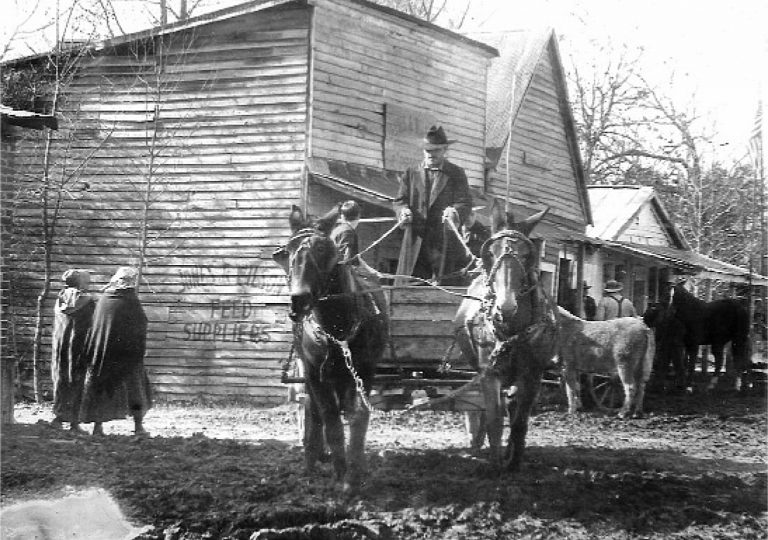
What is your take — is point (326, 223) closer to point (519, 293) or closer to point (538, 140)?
point (519, 293)

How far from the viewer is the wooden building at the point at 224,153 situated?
7211mm

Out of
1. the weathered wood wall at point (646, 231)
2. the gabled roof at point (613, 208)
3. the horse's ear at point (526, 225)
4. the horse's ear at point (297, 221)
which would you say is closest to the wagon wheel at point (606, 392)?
the weathered wood wall at point (646, 231)

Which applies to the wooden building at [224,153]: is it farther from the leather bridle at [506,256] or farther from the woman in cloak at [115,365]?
the leather bridle at [506,256]

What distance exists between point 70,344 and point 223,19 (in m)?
4.15

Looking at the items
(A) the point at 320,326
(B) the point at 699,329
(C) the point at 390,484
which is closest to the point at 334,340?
(A) the point at 320,326

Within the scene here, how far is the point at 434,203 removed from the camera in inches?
254

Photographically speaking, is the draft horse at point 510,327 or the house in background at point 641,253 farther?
the house in background at point 641,253

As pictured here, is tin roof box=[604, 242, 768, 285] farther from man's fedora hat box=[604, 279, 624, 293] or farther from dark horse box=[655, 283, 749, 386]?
man's fedora hat box=[604, 279, 624, 293]

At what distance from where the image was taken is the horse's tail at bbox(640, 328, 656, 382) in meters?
8.59

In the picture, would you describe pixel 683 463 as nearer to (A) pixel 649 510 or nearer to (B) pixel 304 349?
(A) pixel 649 510

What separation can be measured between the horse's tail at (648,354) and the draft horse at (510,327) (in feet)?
11.0

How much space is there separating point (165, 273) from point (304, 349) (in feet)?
8.47

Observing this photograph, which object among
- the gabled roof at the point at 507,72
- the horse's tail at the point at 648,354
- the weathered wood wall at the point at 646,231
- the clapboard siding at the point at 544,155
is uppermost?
the gabled roof at the point at 507,72

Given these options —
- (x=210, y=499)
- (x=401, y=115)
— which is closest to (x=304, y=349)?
(x=210, y=499)
